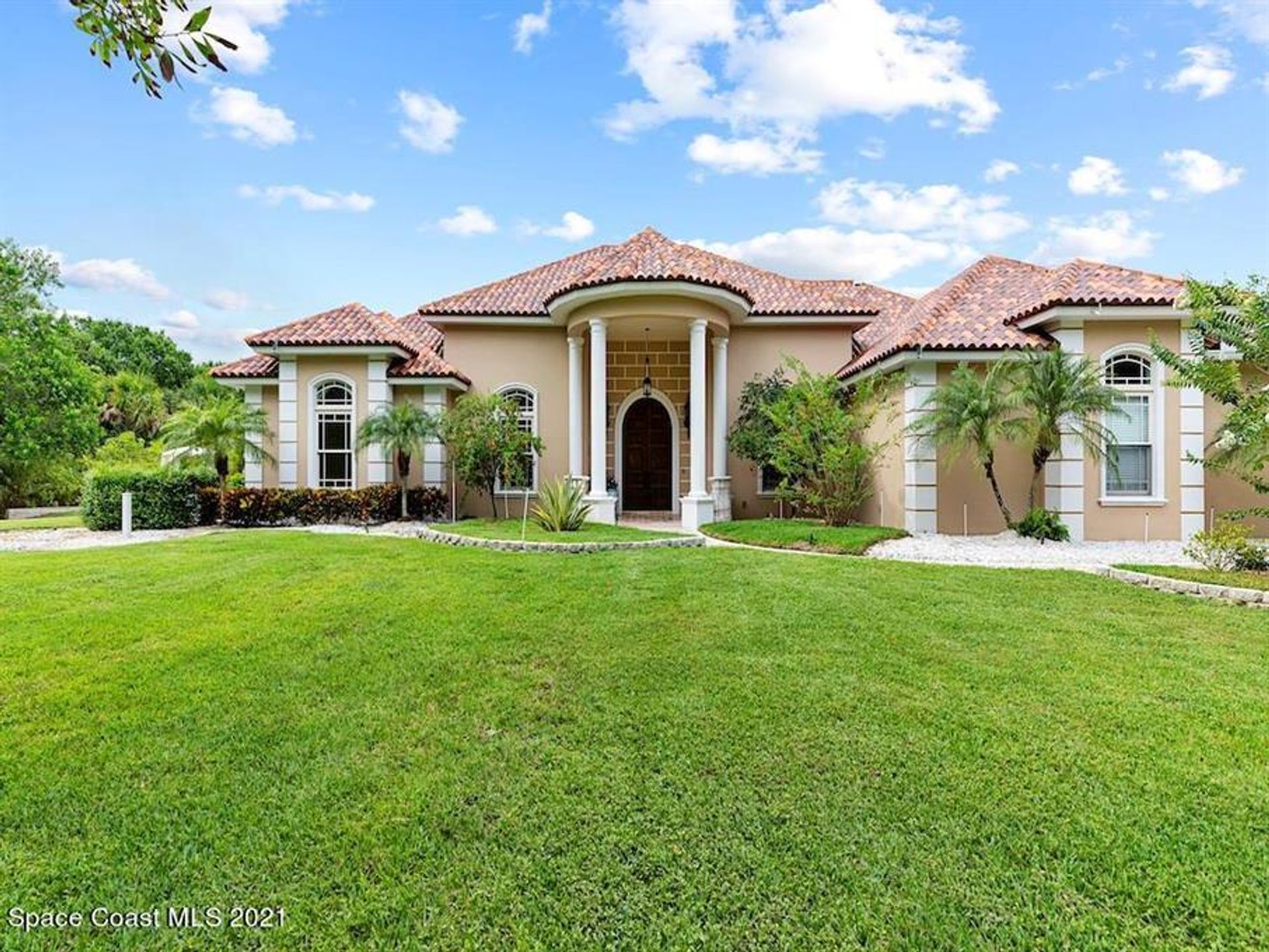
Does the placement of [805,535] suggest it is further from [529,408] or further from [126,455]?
[126,455]

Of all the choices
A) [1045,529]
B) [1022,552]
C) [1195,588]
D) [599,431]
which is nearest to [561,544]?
[599,431]

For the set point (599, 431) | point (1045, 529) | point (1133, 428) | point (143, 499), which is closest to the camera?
point (1045, 529)

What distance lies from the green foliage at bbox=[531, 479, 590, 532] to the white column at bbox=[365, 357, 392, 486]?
5344 mm

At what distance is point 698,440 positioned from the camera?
16.1 m

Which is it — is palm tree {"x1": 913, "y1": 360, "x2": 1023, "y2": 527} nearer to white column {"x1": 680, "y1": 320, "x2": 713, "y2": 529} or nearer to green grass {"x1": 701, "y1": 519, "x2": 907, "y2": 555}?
green grass {"x1": 701, "y1": 519, "x2": 907, "y2": 555}

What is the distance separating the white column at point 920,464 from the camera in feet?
44.2

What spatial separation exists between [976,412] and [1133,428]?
164 inches

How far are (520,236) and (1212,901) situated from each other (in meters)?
22.5

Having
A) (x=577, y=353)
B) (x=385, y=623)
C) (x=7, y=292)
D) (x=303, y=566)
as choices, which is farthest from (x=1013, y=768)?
(x=7, y=292)

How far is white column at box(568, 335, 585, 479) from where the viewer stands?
16.7m

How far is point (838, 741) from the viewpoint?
4.10 metres

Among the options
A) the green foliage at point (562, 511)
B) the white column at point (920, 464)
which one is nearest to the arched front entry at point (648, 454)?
the green foliage at point (562, 511)

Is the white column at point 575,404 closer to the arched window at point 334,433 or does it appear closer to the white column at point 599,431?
the white column at point 599,431

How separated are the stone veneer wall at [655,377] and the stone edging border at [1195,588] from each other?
1107 cm
